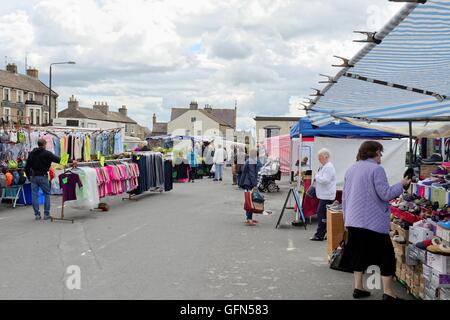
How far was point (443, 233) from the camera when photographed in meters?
5.32

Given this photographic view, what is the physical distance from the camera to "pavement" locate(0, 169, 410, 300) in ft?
20.3

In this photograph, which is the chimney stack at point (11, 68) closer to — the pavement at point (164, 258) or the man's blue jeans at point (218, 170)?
the man's blue jeans at point (218, 170)

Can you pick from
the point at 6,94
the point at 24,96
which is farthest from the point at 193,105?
the point at 6,94

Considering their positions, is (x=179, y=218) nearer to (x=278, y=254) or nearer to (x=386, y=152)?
(x=278, y=254)

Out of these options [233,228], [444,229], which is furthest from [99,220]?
[444,229]

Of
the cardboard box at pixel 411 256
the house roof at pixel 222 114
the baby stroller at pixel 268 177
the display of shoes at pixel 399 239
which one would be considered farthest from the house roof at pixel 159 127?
the cardboard box at pixel 411 256

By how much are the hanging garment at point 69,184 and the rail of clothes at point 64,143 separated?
3040mm

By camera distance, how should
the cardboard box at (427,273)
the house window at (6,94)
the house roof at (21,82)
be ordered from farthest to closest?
the house roof at (21,82) < the house window at (6,94) < the cardboard box at (427,273)

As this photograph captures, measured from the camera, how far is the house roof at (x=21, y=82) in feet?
195

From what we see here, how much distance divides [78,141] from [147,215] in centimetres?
589

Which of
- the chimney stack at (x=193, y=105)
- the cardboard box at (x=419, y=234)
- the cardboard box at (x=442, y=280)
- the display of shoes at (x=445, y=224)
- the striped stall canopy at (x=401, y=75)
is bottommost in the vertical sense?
the cardboard box at (x=442, y=280)

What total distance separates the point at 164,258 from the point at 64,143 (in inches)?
404

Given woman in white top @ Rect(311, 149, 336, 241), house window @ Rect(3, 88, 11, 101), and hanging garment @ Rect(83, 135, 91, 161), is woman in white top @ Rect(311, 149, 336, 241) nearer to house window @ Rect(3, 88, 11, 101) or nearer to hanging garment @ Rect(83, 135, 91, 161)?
hanging garment @ Rect(83, 135, 91, 161)

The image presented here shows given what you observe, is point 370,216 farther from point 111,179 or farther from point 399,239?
point 111,179
